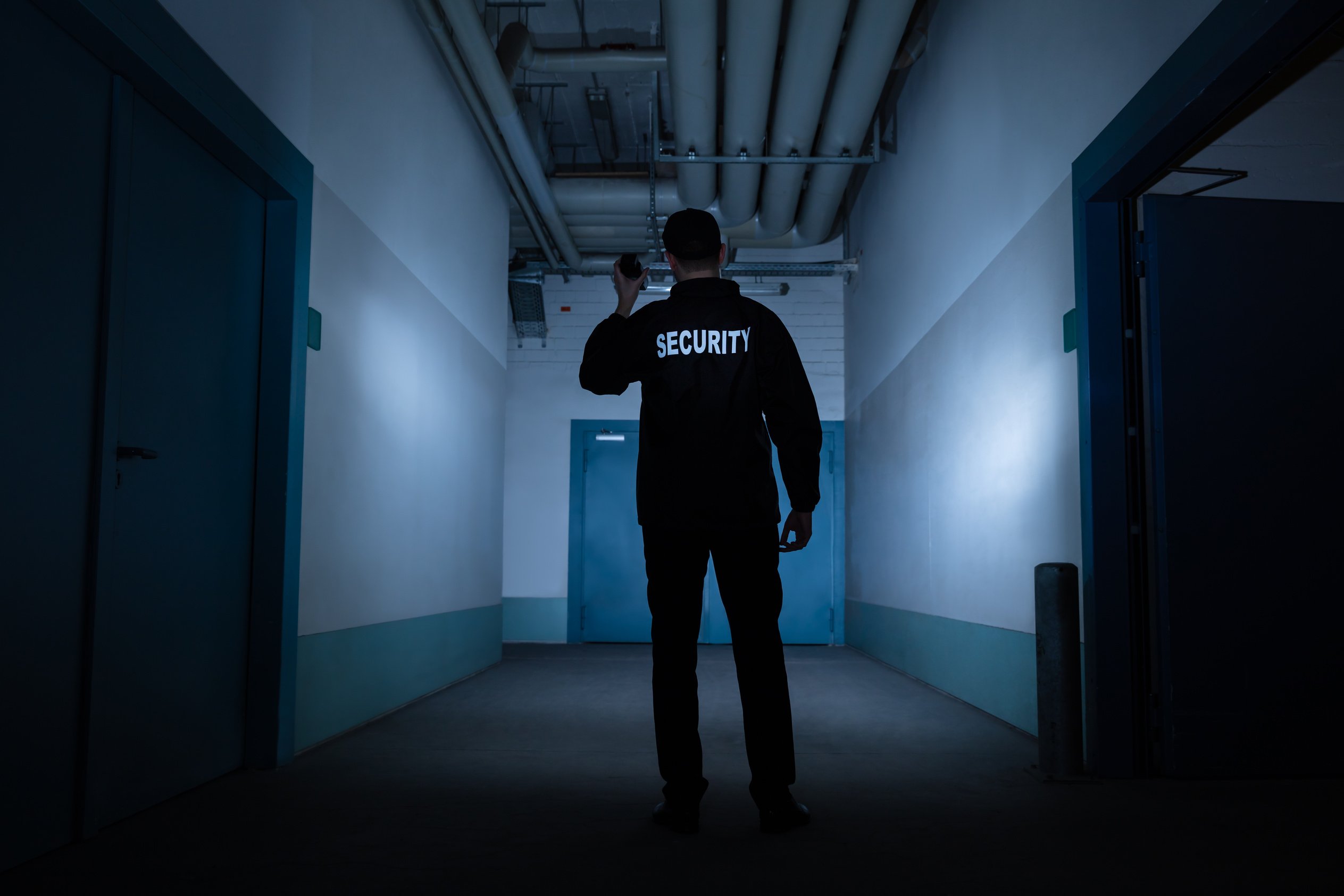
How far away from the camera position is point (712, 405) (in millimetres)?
2250

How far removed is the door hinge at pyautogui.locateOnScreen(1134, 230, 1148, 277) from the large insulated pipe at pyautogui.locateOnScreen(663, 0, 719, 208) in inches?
92.6

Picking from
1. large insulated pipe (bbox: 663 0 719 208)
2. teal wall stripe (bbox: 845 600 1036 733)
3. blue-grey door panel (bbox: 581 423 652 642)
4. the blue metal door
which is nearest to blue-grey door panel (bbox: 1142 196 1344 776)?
teal wall stripe (bbox: 845 600 1036 733)

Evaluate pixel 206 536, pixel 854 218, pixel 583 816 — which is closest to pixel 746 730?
pixel 583 816

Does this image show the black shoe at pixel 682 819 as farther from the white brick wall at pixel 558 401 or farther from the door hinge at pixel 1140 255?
the white brick wall at pixel 558 401

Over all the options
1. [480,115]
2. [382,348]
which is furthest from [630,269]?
[480,115]

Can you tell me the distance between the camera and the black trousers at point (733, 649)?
2.18 m

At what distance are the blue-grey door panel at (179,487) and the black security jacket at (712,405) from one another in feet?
3.85

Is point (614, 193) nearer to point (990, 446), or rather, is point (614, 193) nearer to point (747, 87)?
point (747, 87)

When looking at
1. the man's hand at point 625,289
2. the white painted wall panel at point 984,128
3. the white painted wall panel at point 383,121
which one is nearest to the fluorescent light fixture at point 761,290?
the white painted wall panel at point 984,128

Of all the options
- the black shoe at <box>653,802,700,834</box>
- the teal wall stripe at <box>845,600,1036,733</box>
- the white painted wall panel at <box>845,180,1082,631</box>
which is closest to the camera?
the black shoe at <box>653,802,700,834</box>

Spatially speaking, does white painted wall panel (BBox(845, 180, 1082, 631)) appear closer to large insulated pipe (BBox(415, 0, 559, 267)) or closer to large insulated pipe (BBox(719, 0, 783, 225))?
large insulated pipe (BBox(719, 0, 783, 225))

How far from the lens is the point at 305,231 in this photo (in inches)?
125

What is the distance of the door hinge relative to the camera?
9.65ft

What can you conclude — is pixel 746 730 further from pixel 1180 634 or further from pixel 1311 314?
pixel 1311 314
